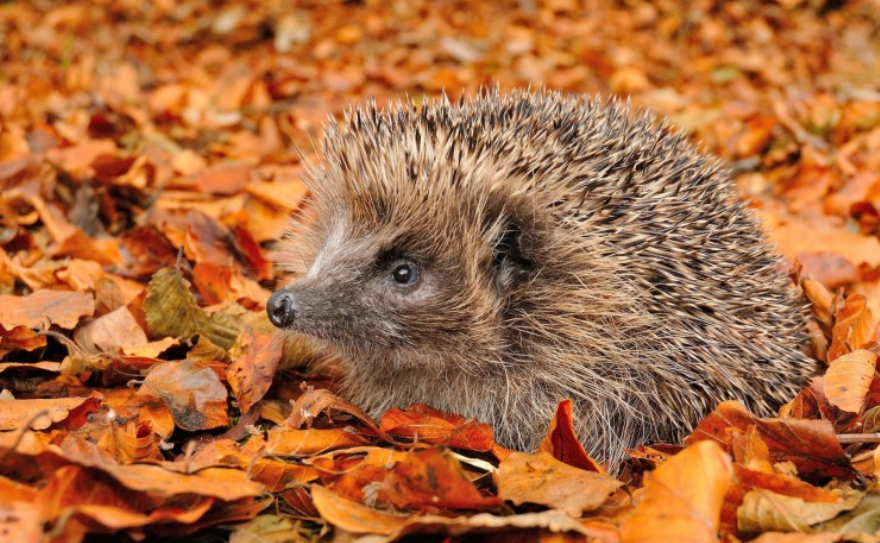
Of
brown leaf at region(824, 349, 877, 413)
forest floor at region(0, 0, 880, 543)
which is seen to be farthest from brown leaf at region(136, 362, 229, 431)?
brown leaf at region(824, 349, 877, 413)

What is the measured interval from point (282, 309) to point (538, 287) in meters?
0.78

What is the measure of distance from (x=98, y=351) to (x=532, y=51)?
5.55 meters

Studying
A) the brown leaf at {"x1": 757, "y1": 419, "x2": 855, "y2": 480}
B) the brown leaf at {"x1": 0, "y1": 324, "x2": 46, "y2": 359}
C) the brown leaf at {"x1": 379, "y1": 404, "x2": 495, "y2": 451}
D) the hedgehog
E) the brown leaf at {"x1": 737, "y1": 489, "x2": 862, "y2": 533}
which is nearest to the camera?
the brown leaf at {"x1": 737, "y1": 489, "x2": 862, "y2": 533}

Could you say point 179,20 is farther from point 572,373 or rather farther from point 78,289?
point 572,373

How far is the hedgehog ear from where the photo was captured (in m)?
2.65

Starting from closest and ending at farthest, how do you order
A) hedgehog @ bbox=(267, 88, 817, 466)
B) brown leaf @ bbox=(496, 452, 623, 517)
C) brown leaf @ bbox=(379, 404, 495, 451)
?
brown leaf @ bbox=(496, 452, 623, 517), brown leaf @ bbox=(379, 404, 495, 451), hedgehog @ bbox=(267, 88, 817, 466)

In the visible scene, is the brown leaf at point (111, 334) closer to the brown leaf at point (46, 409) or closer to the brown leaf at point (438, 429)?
the brown leaf at point (46, 409)

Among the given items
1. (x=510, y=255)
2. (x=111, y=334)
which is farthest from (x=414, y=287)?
(x=111, y=334)

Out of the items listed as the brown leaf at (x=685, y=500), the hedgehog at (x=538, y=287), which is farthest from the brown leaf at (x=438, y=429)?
the brown leaf at (x=685, y=500)

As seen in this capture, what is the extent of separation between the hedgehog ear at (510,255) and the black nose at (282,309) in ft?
2.07

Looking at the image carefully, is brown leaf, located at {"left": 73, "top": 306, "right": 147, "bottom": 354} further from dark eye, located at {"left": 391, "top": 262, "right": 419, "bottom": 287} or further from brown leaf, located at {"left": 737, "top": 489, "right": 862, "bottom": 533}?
brown leaf, located at {"left": 737, "top": 489, "right": 862, "bottom": 533}

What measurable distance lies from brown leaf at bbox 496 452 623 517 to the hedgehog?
0.46 m

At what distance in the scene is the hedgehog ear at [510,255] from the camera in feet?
8.70

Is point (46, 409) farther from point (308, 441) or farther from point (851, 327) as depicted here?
point (851, 327)
